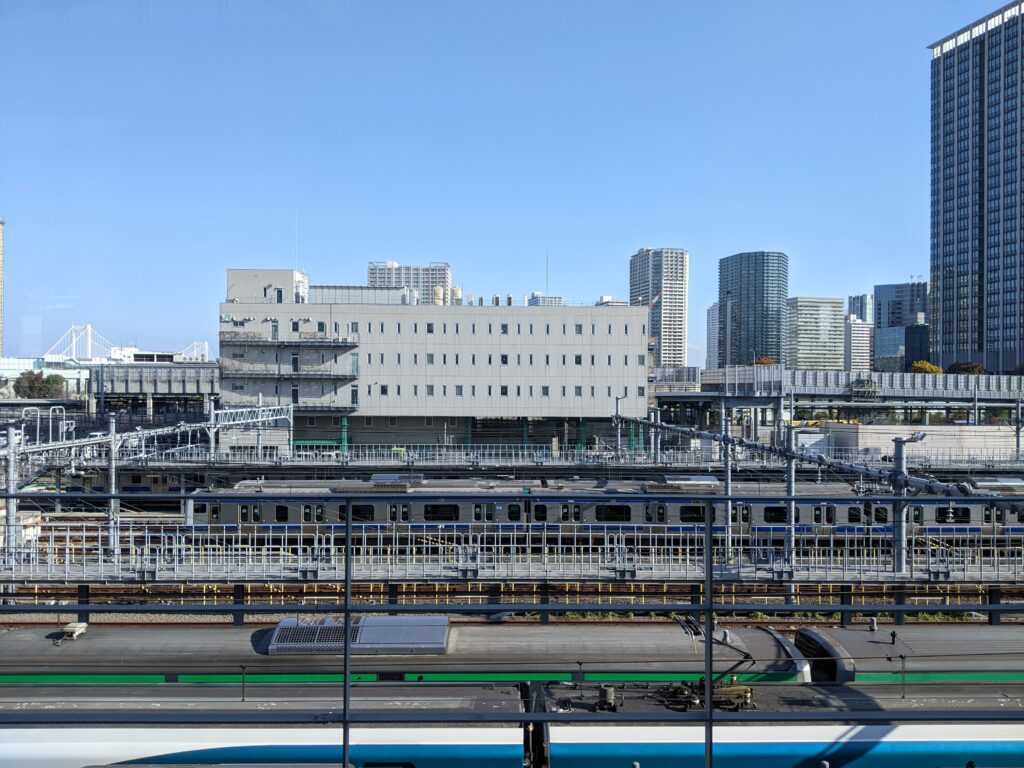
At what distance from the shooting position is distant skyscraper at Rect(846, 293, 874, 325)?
470 feet

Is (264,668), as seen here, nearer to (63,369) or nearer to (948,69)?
(63,369)

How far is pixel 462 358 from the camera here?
29.2 meters

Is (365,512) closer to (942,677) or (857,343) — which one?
(942,677)

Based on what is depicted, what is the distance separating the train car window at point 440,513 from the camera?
554 inches

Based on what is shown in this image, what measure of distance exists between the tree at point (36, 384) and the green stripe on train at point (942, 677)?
4924 centimetres

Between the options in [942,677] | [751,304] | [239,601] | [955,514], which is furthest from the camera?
[751,304]

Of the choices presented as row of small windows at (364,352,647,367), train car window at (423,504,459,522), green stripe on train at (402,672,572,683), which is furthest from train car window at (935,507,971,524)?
row of small windows at (364,352,647,367)

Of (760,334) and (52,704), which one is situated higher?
(760,334)

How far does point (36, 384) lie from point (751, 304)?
103670 millimetres

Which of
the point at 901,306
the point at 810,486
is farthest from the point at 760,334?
the point at 810,486

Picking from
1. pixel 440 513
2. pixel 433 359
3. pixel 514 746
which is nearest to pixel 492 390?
pixel 433 359

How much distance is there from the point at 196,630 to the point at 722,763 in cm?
286

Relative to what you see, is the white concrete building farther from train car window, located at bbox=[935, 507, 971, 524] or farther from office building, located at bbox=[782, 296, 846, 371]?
office building, located at bbox=[782, 296, 846, 371]

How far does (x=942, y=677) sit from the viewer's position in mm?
3686
